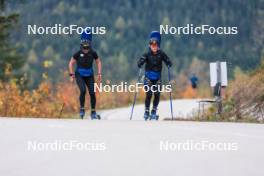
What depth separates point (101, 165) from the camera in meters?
8.02

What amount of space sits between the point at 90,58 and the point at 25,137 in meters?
5.22

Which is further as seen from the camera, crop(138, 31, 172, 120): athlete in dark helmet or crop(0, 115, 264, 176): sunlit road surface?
crop(138, 31, 172, 120): athlete in dark helmet

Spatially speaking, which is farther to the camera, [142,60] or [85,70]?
[85,70]

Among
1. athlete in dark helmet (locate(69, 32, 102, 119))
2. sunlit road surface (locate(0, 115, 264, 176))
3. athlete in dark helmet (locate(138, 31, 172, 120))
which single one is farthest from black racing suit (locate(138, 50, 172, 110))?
sunlit road surface (locate(0, 115, 264, 176))

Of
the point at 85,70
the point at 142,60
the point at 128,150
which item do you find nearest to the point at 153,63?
the point at 142,60

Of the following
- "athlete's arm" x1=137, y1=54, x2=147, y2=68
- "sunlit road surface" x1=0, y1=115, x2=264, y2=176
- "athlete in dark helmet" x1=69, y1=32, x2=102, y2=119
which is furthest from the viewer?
"athlete in dark helmet" x1=69, y1=32, x2=102, y2=119

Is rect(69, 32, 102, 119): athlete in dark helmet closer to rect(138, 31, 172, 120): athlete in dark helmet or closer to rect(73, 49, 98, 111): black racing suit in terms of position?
rect(73, 49, 98, 111): black racing suit

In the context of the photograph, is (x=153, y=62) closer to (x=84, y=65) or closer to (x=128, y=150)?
(x=84, y=65)

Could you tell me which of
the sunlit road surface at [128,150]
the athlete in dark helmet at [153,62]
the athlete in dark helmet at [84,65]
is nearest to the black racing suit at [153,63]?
the athlete in dark helmet at [153,62]

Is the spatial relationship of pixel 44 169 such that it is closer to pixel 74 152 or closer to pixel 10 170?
pixel 10 170

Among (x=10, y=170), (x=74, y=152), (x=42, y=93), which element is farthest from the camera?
(x=42, y=93)

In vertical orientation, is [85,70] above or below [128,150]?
above

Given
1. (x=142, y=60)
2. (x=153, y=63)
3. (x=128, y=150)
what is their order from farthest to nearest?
(x=153, y=63) < (x=142, y=60) < (x=128, y=150)

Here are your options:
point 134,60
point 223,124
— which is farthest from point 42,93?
point 134,60
